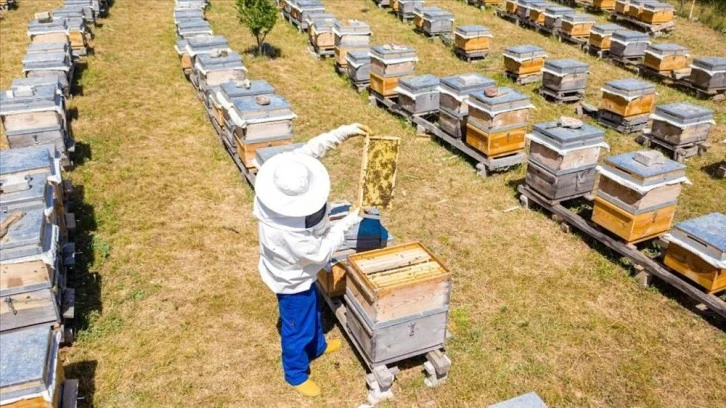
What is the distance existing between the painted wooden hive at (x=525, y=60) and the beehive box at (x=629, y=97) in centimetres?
302

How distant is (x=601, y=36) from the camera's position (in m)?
16.9

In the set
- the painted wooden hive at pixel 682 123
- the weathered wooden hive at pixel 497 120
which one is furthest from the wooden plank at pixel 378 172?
the painted wooden hive at pixel 682 123

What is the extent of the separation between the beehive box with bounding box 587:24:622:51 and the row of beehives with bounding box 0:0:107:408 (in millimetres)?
14832

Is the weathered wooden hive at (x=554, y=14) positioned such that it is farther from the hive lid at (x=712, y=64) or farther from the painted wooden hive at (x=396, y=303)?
the painted wooden hive at (x=396, y=303)

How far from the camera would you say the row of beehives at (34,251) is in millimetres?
4582

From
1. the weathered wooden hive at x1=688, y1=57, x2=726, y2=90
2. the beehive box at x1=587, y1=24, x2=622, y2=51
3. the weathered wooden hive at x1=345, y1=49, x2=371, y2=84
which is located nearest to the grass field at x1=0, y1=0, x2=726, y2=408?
the weathered wooden hive at x1=345, y1=49, x2=371, y2=84

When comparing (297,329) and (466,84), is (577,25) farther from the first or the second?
(297,329)

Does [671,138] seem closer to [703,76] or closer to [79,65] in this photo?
[703,76]

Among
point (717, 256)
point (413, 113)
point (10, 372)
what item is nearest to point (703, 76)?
point (413, 113)

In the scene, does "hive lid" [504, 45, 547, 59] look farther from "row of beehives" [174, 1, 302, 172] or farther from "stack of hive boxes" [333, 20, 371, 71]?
"row of beehives" [174, 1, 302, 172]

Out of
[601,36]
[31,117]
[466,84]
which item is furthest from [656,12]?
[31,117]

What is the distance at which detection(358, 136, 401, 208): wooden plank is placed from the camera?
5.80m

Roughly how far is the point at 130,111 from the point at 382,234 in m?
9.15

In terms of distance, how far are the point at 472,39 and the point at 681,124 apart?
781 centimetres
